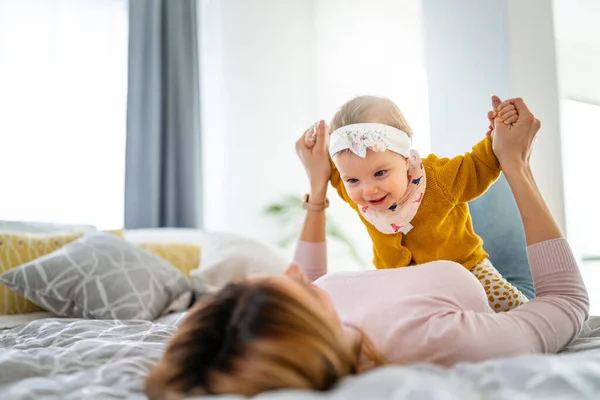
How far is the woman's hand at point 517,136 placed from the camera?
1.25 meters

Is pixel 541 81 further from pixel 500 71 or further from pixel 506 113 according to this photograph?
pixel 506 113

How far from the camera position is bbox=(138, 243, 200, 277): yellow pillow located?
2.64 meters

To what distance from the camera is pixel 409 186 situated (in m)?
1.43

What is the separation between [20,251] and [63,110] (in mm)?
1563

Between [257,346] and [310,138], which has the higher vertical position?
[310,138]

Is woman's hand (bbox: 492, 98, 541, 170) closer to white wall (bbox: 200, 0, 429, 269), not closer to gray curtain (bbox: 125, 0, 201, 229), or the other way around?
white wall (bbox: 200, 0, 429, 269)

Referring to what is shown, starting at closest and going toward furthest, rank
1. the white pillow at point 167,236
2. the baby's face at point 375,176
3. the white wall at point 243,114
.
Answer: the baby's face at point 375,176 < the white pillow at point 167,236 < the white wall at point 243,114

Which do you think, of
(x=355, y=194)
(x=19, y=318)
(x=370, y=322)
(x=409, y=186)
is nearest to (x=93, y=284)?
(x=19, y=318)

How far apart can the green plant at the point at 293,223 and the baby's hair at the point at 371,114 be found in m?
2.76

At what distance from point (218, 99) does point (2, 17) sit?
1500 millimetres

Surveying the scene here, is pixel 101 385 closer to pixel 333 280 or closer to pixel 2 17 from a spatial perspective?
pixel 333 280

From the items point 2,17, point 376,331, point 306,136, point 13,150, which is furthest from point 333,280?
point 2,17

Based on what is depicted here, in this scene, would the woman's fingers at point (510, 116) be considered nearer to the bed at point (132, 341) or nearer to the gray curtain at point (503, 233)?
the bed at point (132, 341)

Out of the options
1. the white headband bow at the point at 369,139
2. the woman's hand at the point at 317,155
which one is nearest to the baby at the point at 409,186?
the white headband bow at the point at 369,139
